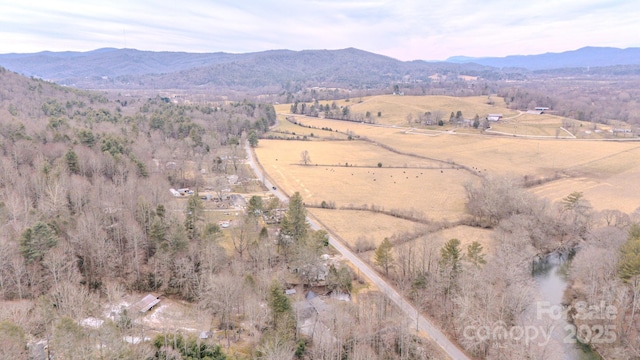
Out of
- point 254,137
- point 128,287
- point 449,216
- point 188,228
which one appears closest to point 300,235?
point 188,228

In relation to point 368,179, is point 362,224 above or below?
below

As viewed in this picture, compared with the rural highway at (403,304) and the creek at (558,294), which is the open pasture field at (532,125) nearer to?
the creek at (558,294)

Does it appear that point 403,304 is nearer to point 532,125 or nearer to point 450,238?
point 450,238

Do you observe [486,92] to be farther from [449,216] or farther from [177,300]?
[177,300]

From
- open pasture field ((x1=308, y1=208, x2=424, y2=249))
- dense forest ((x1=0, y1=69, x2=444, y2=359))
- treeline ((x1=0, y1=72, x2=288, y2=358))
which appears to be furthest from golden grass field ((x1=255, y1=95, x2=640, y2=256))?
treeline ((x1=0, y1=72, x2=288, y2=358))

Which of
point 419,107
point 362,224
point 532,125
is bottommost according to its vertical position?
point 362,224

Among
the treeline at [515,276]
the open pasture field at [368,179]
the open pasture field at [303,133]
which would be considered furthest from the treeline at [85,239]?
the open pasture field at [303,133]

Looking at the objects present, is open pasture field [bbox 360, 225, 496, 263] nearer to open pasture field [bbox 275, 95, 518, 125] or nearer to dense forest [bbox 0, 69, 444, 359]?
dense forest [bbox 0, 69, 444, 359]

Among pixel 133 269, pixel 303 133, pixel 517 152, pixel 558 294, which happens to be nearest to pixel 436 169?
pixel 517 152

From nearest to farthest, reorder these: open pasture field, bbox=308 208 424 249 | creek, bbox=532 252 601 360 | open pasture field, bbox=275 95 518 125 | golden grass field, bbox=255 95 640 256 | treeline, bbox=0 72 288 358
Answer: treeline, bbox=0 72 288 358 → creek, bbox=532 252 601 360 → open pasture field, bbox=308 208 424 249 → golden grass field, bbox=255 95 640 256 → open pasture field, bbox=275 95 518 125
